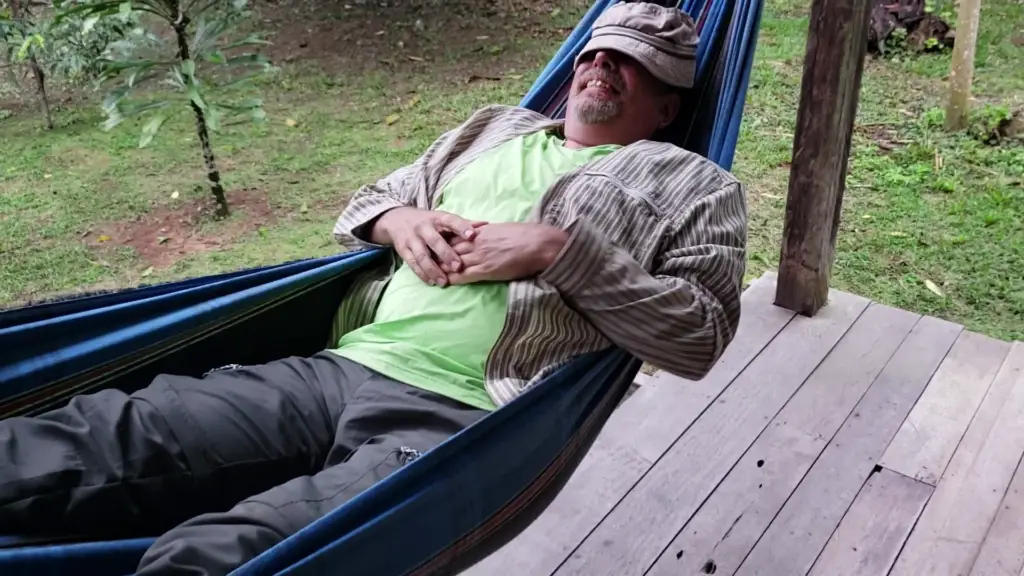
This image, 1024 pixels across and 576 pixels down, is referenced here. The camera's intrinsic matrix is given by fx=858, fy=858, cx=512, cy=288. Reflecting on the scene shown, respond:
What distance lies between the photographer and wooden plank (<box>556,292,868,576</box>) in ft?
5.64

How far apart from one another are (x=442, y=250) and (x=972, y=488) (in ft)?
4.18

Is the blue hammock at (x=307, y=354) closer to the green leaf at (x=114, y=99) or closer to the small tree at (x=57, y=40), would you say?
the green leaf at (x=114, y=99)

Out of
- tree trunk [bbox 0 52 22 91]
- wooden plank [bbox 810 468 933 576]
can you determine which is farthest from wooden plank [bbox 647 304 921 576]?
tree trunk [bbox 0 52 22 91]

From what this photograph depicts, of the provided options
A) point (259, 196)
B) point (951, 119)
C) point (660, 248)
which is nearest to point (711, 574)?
point (660, 248)

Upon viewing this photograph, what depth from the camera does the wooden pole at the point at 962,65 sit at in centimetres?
361

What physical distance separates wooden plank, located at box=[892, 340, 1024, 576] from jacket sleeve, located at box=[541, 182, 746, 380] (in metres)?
0.68

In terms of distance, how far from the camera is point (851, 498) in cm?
182

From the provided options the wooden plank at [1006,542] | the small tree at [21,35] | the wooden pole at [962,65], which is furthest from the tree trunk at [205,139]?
the wooden pole at [962,65]

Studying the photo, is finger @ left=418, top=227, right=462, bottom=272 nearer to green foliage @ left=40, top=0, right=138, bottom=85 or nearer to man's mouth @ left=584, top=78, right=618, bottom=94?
man's mouth @ left=584, top=78, right=618, bottom=94

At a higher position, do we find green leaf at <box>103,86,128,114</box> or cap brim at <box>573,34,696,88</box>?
cap brim at <box>573,34,696,88</box>

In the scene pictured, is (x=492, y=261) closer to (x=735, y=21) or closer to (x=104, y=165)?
(x=735, y=21)

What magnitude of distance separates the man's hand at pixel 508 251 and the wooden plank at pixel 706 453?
0.64 metres

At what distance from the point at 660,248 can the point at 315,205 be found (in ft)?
7.44

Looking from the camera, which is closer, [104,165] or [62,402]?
[62,402]
